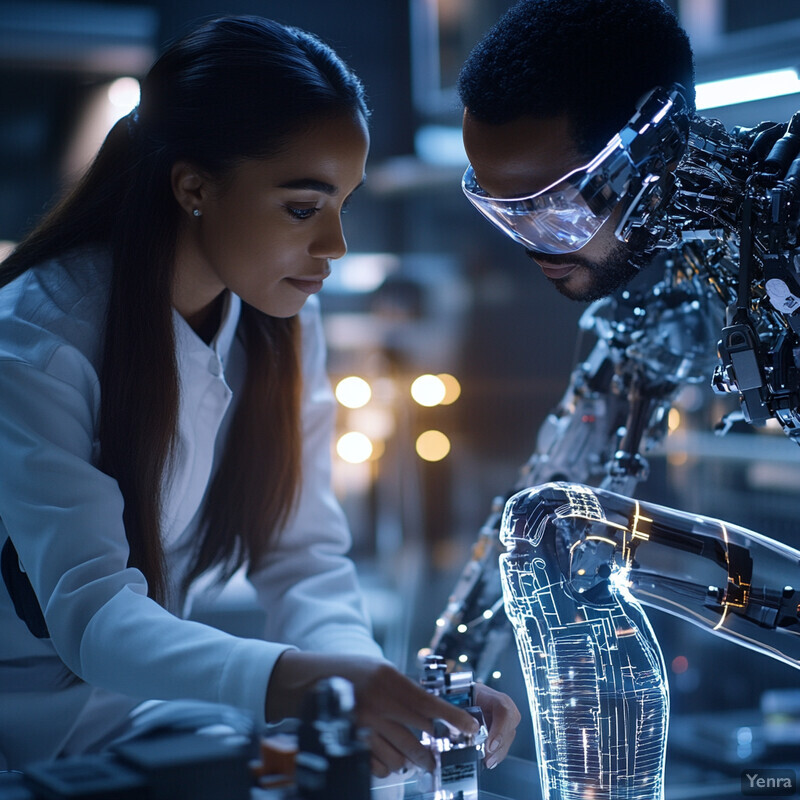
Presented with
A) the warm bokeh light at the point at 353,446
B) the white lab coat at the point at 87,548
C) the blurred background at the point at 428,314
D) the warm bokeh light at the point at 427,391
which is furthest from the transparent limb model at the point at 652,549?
the warm bokeh light at the point at 427,391

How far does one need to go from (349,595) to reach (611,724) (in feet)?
1.39

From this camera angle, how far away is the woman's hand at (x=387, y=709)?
64 cm

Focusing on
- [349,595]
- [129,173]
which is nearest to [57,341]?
[129,173]

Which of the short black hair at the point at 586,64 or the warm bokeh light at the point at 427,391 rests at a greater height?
the short black hair at the point at 586,64

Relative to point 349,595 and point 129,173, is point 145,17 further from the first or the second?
point 349,595

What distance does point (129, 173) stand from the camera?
92 cm

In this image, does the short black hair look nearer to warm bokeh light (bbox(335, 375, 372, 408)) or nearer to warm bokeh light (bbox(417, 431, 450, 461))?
warm bokeh light (bbox(335, 375, 372, 408))

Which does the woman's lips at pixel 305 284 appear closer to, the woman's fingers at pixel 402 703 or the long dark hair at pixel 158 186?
the long dark hair at pixel 158 186

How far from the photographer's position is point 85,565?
763 mm

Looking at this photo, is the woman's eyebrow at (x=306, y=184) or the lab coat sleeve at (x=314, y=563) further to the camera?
the lab coat sleeve at (x=314, y=563)

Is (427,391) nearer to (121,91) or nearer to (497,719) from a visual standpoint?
(121,91)

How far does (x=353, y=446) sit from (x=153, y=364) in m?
1.71

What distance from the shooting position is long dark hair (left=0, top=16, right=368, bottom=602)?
0.85 metres

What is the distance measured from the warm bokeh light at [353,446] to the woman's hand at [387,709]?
1870 mm
